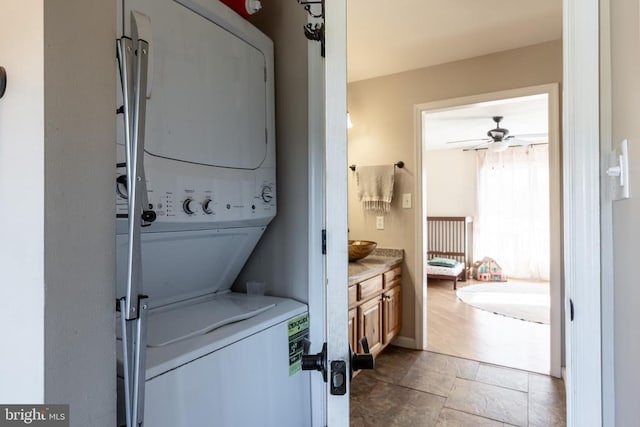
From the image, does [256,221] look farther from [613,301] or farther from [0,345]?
[613,301]

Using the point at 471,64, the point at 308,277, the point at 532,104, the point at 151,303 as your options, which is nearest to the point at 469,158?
the point at 532,104

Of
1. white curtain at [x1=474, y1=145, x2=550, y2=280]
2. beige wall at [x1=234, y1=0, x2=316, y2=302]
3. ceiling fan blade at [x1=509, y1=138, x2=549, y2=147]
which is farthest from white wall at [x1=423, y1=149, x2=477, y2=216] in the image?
beige wall at [x1=234, y1=0, x2=316, y2=302]

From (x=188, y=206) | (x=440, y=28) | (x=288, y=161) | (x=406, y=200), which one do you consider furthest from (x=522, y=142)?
(x=188, y=206)

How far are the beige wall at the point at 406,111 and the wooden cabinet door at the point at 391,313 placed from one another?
2.9 inches

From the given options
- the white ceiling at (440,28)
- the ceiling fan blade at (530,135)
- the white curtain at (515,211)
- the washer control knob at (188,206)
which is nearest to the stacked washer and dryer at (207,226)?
the washer control knob at (188,206)

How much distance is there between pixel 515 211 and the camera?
5941mm

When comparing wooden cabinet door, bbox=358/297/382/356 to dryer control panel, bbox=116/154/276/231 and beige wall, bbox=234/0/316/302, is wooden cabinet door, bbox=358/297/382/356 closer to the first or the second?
beige wall, bbox=234/0/316/302

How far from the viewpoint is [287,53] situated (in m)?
1.58

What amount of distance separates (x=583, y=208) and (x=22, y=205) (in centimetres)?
137

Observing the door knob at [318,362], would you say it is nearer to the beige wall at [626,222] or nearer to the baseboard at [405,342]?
the beige wall at [626,222]

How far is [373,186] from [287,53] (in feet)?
5.69

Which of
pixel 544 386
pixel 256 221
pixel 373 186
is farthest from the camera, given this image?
pixel 373 186

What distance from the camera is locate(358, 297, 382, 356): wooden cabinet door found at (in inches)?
96.5

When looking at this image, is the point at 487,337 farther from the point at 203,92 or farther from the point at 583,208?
the point at 203,92
